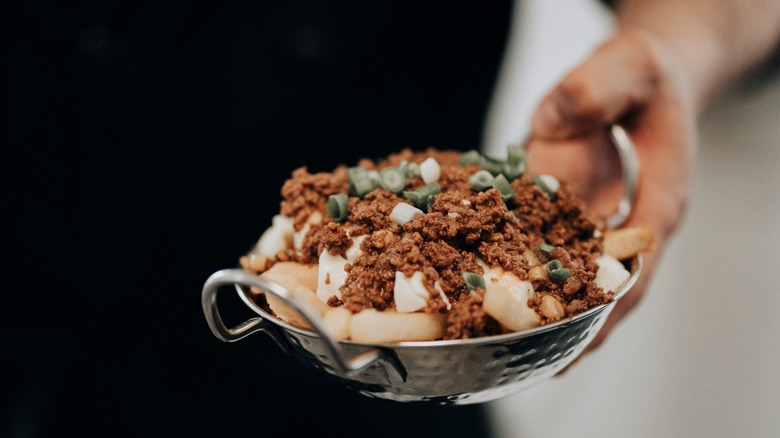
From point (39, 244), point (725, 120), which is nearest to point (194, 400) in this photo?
point (39, 244)

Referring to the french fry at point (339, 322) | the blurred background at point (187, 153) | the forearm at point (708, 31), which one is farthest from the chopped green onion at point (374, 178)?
the forearm at point (708, 31)

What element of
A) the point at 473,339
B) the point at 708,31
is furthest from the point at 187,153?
the point at 708,31

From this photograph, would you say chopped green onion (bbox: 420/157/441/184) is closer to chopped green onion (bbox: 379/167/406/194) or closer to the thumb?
chopped green onion (bbox: 379/167/406/194)

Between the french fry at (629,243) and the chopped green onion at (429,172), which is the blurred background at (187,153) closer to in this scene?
the chopped green onion at (429,172)

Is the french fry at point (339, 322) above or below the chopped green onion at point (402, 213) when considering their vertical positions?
below

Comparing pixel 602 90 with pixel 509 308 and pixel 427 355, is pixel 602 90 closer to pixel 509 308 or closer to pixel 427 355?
pixel 509 308

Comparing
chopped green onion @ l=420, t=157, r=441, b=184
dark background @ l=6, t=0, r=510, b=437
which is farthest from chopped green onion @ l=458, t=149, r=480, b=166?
dark background @ l=6, t=0, r=510, b=437

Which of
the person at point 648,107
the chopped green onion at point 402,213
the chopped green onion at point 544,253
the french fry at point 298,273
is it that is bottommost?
the chopped green onion at point 544,253
